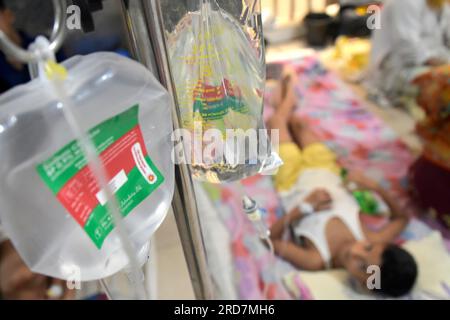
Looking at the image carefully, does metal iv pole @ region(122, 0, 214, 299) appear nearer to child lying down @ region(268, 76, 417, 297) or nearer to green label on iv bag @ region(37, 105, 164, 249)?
green label on iv bag @ region(37, 105, 164, 249)

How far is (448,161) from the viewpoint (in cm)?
112

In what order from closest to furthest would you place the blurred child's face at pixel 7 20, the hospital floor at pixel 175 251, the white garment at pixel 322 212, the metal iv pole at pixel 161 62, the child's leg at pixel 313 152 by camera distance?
the metal iv pole at pixel 161 62, the hospital floor at pixel 175 251, the blurred child's face at pixel 7 20, the white garment at pixel 322 212, the child's leg at pixel 313 152

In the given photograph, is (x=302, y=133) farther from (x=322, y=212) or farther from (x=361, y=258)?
(x=361, y=258)

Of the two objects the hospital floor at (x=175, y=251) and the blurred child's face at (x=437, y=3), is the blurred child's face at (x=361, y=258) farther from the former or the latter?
the blurred child's face at (x=437, y=3)

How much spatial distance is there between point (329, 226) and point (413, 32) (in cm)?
132

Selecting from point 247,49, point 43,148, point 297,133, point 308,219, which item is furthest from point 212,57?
point 297,133

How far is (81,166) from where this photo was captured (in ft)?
1.00

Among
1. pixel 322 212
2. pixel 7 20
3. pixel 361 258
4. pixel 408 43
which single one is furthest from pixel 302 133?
pixel 7 20

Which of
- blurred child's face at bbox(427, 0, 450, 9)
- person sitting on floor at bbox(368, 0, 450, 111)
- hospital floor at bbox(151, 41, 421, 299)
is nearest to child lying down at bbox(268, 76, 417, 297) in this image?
hospital floor at bbox(151, 41, 421, 299)

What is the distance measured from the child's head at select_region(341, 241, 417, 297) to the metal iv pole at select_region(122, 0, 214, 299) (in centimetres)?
57

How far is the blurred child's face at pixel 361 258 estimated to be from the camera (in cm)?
94

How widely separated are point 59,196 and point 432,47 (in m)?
Answer: 2.11

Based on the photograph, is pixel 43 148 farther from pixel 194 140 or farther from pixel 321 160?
pixel 321 160

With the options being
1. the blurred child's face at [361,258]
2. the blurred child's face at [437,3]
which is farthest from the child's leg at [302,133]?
the blurred child's face at [437,3]
